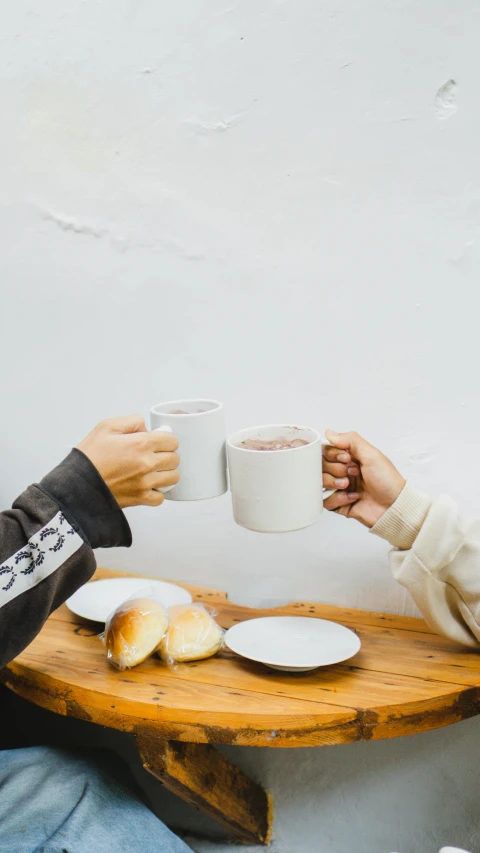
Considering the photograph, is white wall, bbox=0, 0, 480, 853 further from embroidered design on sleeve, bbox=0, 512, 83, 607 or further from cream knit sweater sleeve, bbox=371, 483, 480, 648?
embroidered design on sleeve, bbox=0, 512, 83, 607

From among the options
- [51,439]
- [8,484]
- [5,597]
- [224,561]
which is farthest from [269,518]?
[8,484]

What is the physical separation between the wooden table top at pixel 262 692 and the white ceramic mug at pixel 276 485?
23 cm

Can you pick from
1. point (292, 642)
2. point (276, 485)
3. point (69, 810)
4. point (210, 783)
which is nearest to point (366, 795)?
point (210, 783)

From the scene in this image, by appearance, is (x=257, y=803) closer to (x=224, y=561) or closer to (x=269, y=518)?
(x=224, y=561)

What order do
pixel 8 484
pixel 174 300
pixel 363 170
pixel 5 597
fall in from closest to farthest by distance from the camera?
pixel 5 597 < pixel 363 170 < pixel 174 300 < pixel 8 484

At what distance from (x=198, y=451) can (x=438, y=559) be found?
14.8 inches

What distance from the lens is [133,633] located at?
1079 millimetres

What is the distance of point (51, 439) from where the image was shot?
1.55m

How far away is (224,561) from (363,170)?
76 cm

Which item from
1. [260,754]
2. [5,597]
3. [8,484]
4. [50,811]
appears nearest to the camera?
[5,597]

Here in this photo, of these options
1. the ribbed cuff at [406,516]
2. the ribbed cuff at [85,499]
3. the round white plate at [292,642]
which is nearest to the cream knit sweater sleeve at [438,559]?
the ribbed cuff at [406,516]

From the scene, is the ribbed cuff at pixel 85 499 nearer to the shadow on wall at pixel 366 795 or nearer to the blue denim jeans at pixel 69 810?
the blue denim jeans at pixel 69 810

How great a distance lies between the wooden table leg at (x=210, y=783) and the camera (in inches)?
39.7

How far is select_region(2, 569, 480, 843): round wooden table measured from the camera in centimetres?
97
